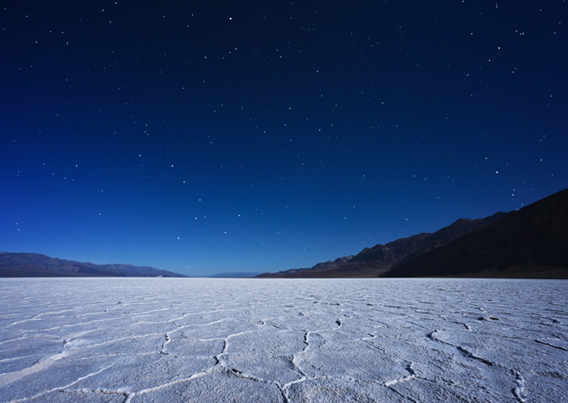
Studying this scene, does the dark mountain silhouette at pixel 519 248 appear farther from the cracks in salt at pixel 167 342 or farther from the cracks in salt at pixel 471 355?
the cracks in salt at pixel 167 342

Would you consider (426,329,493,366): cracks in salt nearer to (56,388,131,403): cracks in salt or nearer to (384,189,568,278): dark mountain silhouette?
(56,388,131,403): cracks in salt

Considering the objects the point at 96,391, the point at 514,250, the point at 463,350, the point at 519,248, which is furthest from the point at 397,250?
the point at 96,391

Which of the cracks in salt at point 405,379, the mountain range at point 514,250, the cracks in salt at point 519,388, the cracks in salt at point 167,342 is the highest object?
the mountain range at point 514,250

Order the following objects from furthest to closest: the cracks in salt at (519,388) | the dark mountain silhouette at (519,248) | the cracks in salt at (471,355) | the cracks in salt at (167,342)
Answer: the dark mountain silhouette at (519,248) < the cracks in salt at (167,342) < the cracks in salt at (471,355) < the cracks in salt at (519,388)

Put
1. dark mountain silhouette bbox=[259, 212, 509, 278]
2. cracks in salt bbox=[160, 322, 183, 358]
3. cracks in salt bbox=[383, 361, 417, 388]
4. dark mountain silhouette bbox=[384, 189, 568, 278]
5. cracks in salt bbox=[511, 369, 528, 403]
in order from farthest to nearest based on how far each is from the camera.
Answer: dark mountain silhouette bbox=[259, 212, 509, 278] < dark mountain silhouette bbox=[384, 189, 568, 278] < cracks in salt bbox=[160, 322, 183, 358] < cracks in salt bbox=[383, 361, 417, 388] < cracks in salt bbox=[511, 369, 528, 403]

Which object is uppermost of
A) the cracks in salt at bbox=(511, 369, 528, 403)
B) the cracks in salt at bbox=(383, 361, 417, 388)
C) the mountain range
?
the mountain range

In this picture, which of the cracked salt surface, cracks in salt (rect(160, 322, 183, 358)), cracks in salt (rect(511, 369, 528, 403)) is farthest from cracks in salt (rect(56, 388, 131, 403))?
cracks in salt (rect(511, 369, 528, 403))

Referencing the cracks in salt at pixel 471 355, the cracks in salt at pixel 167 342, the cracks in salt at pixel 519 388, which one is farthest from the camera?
the cracks in salt at pixel 167 342

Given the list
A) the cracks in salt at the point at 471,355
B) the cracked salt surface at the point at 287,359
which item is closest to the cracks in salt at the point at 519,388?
the cracked salt surface at the point at 287,359

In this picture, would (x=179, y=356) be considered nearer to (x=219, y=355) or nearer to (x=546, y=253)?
(x=219, y=355)

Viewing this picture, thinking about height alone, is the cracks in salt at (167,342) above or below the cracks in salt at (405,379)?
above
